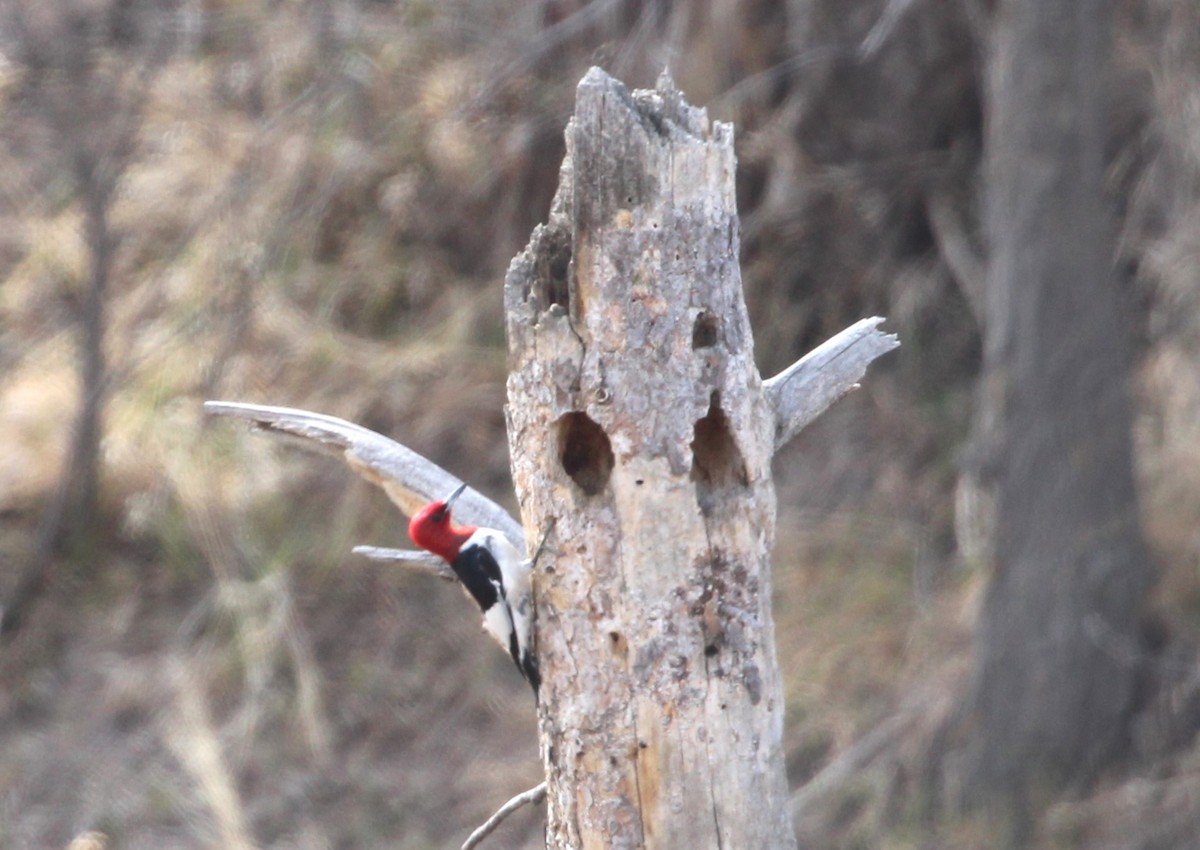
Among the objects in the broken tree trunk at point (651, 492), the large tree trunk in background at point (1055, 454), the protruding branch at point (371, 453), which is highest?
the large tree trunk in background at point (1055, 454)

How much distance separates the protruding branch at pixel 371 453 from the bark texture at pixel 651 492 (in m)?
0.43

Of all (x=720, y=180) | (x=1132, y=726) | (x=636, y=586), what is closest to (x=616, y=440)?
(x=636, y=586)

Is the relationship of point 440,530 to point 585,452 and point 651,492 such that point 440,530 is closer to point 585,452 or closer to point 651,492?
point 585,452

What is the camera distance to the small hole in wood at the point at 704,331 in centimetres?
278

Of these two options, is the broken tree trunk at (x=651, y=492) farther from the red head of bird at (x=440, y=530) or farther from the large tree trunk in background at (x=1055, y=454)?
the large tree trunk in background at (x=1055, y=454)

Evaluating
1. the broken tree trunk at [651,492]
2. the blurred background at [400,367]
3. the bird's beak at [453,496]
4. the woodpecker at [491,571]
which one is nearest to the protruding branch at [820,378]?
the broken tree trunk at [651,492]

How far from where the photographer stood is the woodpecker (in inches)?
116

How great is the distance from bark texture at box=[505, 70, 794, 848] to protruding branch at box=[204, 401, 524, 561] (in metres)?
0.43

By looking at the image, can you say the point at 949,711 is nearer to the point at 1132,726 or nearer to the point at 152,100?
the point at 1132,726

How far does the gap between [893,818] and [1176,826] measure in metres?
1.06

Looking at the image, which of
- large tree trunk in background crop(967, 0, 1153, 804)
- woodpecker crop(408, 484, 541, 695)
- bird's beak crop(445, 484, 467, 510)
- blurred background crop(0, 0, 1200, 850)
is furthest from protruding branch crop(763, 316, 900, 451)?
blurred background crop(0, 0, 1200, 850)

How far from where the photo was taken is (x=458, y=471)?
26.0 feet

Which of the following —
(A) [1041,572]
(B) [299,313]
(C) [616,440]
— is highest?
(B) [299,313]

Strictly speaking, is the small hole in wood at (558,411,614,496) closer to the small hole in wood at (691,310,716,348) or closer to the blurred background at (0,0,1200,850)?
the small hole in wood at (691,310,716,348)
